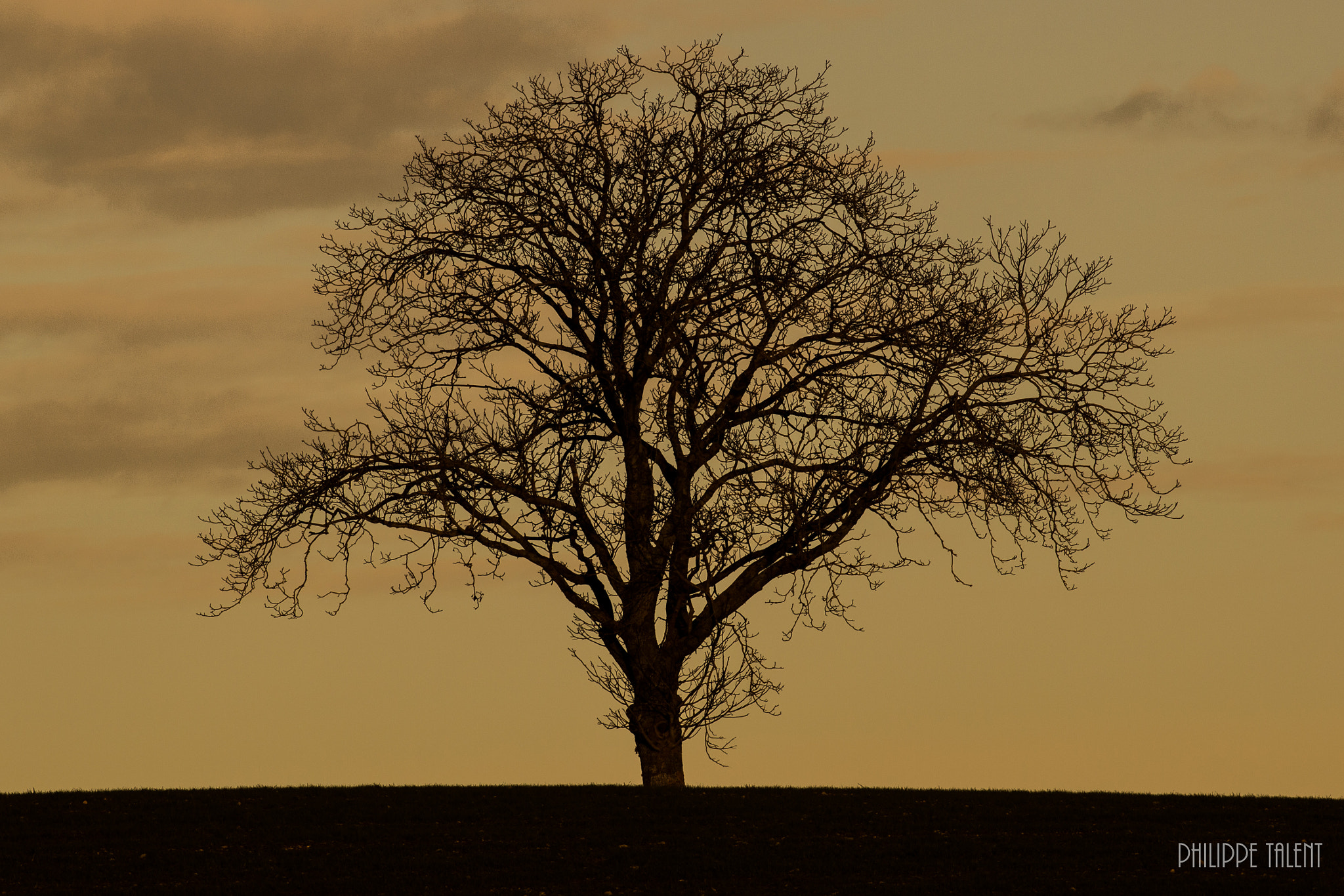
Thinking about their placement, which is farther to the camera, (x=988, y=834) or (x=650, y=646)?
(x=650, y=646)

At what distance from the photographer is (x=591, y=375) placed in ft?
76.6

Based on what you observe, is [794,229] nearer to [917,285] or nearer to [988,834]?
[917,285]

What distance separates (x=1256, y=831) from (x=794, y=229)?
10.9 m

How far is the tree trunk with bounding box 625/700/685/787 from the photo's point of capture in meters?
22.6

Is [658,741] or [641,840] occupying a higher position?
[658,741]

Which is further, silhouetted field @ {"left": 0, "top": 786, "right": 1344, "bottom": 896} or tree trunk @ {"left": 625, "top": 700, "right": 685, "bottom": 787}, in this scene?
tree trunk @ {"left": 625, "top": 700, "right": 685, "bottom": 787}

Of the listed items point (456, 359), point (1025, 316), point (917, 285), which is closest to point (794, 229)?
point (917, 285)

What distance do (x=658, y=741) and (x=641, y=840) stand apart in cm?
398

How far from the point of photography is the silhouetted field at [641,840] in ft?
55.9

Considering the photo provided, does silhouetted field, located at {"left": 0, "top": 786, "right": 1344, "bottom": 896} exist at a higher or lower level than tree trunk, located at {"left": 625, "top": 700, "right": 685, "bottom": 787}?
lower

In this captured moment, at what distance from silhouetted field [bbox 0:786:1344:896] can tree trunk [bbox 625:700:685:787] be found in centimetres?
93

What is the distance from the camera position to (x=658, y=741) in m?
22.6

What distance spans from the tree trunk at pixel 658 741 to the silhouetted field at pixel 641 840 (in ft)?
3.04

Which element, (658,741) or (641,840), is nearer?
(641,840)
